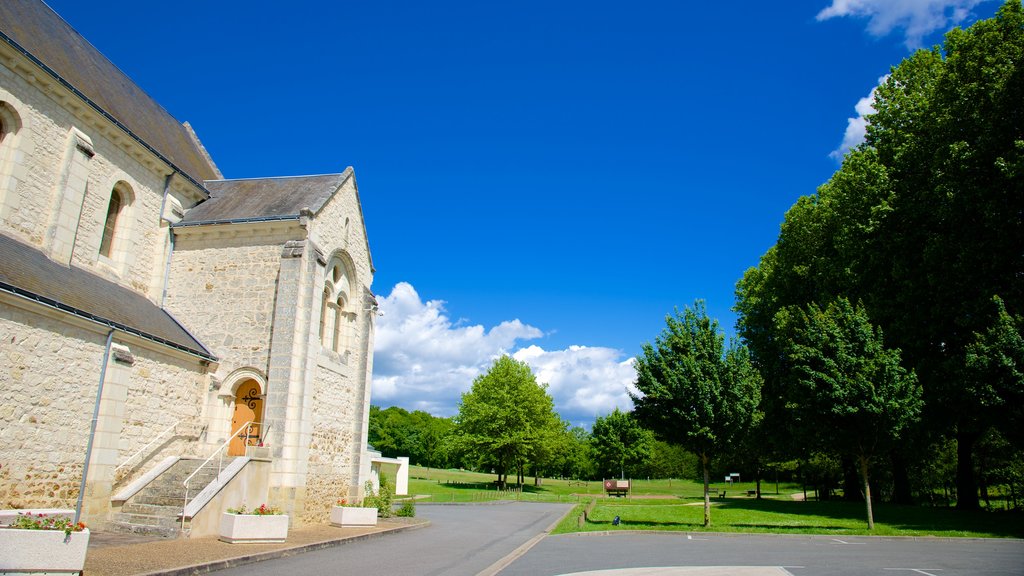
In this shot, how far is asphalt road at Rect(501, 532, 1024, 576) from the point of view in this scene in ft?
35.5

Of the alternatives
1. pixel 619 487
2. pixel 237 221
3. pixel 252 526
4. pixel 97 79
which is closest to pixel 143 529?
pixel 252 526

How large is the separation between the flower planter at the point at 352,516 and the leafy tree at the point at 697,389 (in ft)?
30.4

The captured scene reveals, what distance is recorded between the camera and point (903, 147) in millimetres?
23734

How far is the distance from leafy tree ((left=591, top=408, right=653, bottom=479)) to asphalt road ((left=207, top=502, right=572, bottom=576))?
38400 millimetres

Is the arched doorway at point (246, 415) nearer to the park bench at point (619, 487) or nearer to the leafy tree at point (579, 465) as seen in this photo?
the park bench at point (619, 487)

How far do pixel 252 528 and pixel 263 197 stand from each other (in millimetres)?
10748

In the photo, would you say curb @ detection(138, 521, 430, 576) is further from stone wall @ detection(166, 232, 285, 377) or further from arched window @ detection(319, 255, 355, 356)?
arched window @ detection(319, 255, 355, 356)

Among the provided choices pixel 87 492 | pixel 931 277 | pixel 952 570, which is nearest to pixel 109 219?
pixel 87 492

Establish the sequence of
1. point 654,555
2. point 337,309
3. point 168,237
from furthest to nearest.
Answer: point 337,309, point 168,237, point 654,555

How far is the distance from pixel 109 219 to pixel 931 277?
2644cm

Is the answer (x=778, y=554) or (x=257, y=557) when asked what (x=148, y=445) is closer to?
(x=257, y=557)

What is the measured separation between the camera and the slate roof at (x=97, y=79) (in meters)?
14.6

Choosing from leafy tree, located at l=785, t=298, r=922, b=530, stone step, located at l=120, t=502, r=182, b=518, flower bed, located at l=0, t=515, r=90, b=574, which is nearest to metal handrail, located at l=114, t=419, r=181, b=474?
stone step, located at l=120, t=502, r=182, b=518

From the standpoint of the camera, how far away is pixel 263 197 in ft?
63.5
